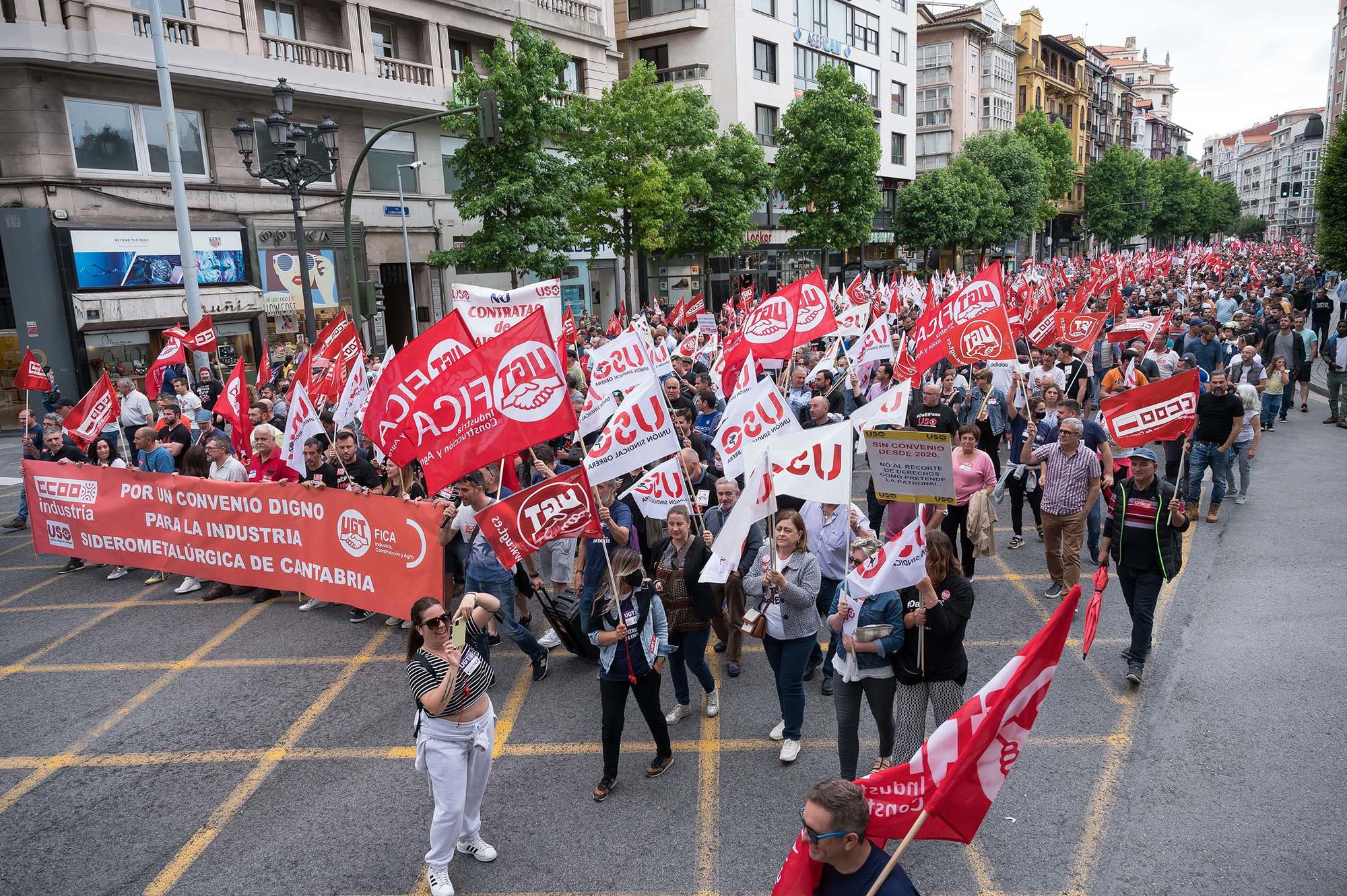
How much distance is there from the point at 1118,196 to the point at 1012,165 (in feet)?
99.1

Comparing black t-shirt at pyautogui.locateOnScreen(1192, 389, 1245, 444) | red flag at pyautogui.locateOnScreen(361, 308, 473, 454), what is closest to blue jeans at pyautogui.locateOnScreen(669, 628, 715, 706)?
red flag at pyautogui.locateOnScreen(361, 308, 473, 454)

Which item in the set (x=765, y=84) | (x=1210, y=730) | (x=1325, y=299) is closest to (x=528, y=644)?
(x=1210, y=730)

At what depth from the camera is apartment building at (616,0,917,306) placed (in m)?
43.0

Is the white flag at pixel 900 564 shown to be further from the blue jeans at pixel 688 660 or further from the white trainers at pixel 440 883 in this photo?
the white trainers at pixel 440 883

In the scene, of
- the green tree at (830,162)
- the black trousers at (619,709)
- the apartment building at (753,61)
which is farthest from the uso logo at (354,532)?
the green tree at (830,162)

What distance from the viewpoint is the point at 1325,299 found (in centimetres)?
2084

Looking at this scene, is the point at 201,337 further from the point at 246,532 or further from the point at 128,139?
the point at 128,139

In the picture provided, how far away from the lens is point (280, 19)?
26047mm

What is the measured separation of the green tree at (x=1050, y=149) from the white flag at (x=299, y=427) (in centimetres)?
6506

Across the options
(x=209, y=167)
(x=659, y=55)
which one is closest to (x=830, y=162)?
(x=659, y=55)

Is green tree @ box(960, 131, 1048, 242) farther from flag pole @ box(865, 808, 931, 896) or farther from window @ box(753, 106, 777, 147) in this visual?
flag pole @ box(865, 808, 931, 896)

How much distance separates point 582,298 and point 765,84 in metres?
16.5

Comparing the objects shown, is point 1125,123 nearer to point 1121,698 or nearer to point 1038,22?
point 1038,22

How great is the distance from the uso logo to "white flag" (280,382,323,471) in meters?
0.89
